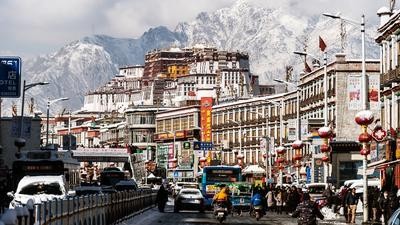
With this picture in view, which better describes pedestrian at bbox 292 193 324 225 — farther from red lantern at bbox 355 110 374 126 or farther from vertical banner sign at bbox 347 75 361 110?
vertical banner sign at bbox 347 75 361 110

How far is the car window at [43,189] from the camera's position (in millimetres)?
53600

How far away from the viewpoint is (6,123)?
4653 inches

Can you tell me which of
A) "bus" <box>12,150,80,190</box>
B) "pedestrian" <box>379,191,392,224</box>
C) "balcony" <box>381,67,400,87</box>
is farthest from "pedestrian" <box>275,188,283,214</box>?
"pedestrian" <box>379,191,392,224</box>

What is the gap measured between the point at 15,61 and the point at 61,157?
7.53 meters

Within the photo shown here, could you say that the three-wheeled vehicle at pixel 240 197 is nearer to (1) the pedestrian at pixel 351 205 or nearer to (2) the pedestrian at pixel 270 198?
(2) the pedestrian at pixel 270 198

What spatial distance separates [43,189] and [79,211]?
16.9 metres

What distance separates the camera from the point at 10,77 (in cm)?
6862

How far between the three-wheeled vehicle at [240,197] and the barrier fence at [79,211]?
31.9 ft

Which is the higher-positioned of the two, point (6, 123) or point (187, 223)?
point (6, 123)

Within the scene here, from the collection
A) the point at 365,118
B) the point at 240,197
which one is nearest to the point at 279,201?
the point at 240,197

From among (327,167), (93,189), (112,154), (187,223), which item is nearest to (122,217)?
(187,223)

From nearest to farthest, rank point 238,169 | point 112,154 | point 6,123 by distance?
point 238,169, point 6,123, point 112,154

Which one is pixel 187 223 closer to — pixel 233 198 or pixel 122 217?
pixel 122 217

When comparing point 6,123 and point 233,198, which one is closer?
point 233,198
